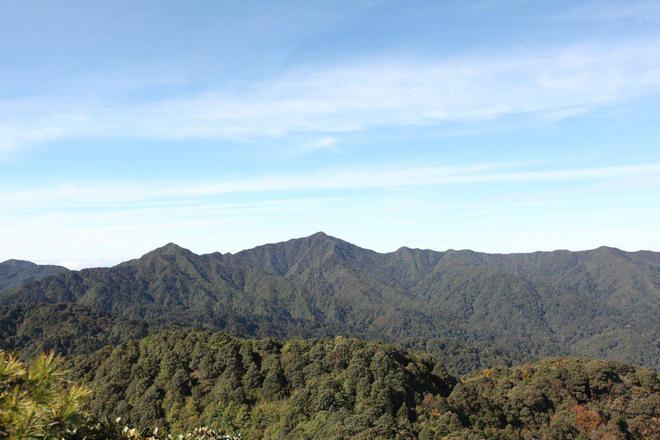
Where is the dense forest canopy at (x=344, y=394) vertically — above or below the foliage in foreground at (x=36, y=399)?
below

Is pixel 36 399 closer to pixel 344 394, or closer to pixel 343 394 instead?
pixel 343 394

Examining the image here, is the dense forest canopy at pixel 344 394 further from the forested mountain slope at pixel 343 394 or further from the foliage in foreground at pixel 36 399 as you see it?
the foliage in foreground at pixel 36 399

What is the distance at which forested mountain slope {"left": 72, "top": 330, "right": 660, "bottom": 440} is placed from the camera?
6794 centimetres

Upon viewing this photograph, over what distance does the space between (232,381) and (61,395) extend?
239 ft

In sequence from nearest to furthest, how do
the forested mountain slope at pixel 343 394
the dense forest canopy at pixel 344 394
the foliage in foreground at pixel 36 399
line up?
the foliage in foreground at pixel 36 399, the dense forest canopy at pixel 344 394, the forested mountain slope at pixel 343 394

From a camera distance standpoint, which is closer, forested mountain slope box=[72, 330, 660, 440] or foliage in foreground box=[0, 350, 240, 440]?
foliage in foreground box=[0, 350, 240, 440]

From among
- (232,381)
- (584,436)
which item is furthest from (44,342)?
(584,436)

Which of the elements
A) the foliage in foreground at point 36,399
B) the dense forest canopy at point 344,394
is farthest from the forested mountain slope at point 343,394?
the foliage in foreground at point 36,399

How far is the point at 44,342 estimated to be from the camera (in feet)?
644

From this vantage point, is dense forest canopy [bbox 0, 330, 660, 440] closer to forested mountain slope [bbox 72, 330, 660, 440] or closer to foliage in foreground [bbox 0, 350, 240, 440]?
forested mountain slope [bbox 72, 330, 660, 440]

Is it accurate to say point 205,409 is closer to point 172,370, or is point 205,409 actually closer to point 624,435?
point 172,370

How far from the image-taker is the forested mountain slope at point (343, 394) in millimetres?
67938

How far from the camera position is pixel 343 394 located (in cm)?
7144

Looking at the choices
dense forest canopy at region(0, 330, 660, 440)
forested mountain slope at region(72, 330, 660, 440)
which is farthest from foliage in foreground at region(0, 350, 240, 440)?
forested mountain slope at region(72, 330, 660, 440)
